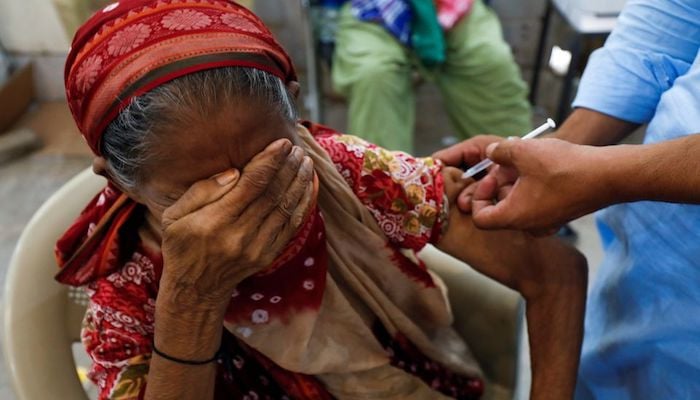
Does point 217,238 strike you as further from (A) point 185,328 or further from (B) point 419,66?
(B) point 419,66

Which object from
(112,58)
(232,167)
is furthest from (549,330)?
(112,58)

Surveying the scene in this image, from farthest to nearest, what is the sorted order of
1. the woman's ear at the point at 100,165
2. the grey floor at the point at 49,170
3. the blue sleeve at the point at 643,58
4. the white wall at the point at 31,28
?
the white wall at the point at 31,28
the grey floor at the point at 49,170
the blue sleeve at the point at 643,58
the woman's ear at the point at 100,165

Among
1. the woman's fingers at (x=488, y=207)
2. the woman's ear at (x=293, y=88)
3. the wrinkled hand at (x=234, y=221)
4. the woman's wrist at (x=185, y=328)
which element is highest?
the woman's ear at (x=293, y=88)

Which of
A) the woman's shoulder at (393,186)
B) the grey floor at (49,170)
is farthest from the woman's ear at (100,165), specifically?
the grey floor at (49,170)

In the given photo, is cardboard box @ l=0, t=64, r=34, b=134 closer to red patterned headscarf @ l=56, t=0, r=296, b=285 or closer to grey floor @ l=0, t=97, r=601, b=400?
grey floor @ l=0, t=97, r=601, b=400

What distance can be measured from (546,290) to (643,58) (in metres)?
0.41

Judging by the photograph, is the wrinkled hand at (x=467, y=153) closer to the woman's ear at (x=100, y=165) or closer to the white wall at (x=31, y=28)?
the woman's ear at (x=100, y=165)

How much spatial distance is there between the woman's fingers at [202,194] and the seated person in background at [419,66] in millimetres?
1529

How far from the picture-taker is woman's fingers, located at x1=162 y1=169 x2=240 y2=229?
0.67 m

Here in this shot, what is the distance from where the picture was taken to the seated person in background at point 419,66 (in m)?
2.16

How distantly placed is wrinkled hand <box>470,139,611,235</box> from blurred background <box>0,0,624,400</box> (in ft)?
5.57

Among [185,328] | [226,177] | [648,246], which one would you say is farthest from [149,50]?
[648,246]

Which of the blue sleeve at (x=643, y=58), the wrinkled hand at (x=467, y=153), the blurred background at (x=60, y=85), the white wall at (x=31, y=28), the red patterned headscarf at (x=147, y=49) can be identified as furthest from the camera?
the white wall at (x=31, y=28)

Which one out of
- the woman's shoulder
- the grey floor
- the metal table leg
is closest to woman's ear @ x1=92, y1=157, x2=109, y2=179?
the woman's shoulder
